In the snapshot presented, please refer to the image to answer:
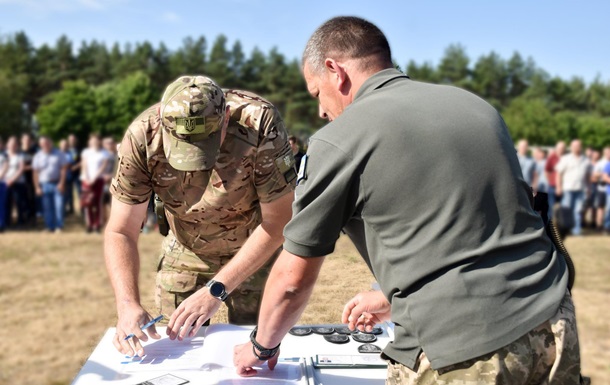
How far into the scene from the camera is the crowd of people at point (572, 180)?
32.2 ft

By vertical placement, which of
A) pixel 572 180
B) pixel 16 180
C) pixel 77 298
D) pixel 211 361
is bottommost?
pixel 572 180

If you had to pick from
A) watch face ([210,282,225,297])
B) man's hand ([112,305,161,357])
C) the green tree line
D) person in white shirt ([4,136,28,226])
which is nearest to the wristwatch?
watch face ([210,282,225,297])

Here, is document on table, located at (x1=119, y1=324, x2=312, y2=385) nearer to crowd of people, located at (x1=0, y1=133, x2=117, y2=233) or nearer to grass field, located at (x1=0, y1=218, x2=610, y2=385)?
grass field, located at (x1=0, y1=218, x2=610, y2=385)

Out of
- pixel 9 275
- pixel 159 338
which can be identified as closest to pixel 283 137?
pixel 159 338

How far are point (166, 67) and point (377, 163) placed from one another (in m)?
61.6

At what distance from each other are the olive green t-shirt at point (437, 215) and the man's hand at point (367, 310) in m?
0.38

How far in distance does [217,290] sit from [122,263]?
1.25 ft

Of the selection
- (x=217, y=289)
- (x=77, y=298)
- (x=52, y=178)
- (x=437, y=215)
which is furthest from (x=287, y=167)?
(x=52, y=178)

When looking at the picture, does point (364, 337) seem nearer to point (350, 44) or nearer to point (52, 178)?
point (350, 44)

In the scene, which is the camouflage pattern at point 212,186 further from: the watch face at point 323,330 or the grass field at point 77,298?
the watch face at point 323,330

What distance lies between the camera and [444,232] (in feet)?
4.17

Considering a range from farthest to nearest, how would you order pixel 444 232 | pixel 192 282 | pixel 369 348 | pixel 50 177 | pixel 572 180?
pixel 572 180 → pixel 50 177 → pixel 192 282 → pixel 369 348 → pixel 444 232

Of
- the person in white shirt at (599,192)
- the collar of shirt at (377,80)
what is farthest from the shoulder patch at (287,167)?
the person in white shirt at (599,192)

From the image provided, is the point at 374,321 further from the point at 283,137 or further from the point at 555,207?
the point at 555,207
